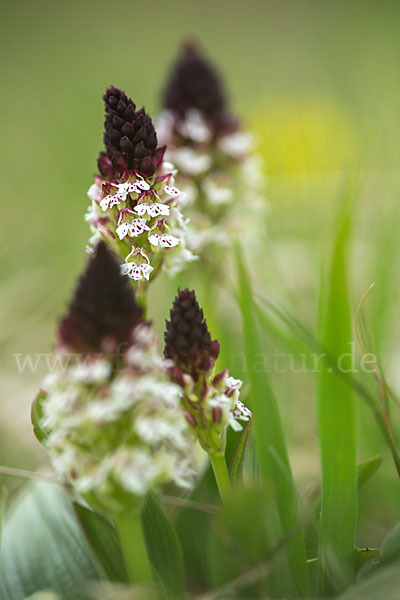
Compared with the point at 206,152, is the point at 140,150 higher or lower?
lower

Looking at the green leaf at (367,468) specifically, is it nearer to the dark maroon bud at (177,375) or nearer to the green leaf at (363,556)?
the green leaf at (363,556)

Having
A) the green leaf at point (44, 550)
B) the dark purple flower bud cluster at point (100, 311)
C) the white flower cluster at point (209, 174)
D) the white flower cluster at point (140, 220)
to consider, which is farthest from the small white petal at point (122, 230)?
the white flower cluster at point (209, 174)

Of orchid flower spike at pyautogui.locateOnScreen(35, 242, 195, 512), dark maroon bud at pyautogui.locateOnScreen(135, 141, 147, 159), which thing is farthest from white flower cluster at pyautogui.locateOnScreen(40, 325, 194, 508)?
dark maroon bud at pyautogui.locateOnScreen(135, 141, 147, 159)

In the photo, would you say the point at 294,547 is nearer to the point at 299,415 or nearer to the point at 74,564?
the point at 74,564

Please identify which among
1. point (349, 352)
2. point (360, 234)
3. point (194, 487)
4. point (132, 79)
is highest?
point (132, 79)

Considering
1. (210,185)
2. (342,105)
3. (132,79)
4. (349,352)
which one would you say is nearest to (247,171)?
(210,185)

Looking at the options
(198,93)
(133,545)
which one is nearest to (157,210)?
(133,545)

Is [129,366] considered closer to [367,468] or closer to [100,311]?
[100,311]

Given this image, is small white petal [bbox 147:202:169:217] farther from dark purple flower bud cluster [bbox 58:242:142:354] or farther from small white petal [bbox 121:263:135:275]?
dark purple flower bud cluster [bbox 58:242:142:354]

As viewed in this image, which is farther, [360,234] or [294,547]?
[360,234]
